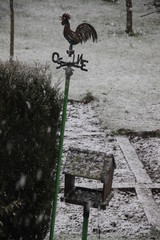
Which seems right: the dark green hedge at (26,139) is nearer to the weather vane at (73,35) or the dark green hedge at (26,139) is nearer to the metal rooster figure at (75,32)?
the weather vane at (73,35)

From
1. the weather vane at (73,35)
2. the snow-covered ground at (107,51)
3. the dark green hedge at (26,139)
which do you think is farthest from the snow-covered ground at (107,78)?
the weather vane at (73,35)

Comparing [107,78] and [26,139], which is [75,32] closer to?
[26,139]

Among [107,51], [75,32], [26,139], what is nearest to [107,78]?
[107,51]

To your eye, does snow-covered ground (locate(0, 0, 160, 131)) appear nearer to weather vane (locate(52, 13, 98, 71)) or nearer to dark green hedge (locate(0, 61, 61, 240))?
dark green hedge (locate(0, 61, 61, 240))

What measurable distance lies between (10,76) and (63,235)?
353 centimetres

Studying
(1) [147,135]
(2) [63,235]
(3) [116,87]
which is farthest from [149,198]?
(3) [116,87]

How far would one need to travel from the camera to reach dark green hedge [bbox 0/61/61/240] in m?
5.32

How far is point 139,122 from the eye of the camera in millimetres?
12672

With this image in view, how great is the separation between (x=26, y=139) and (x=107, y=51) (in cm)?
1520

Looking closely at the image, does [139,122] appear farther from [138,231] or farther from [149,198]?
[138,231]

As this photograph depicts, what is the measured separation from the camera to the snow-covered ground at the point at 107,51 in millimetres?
13781

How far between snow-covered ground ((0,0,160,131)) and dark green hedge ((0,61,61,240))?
6.70m

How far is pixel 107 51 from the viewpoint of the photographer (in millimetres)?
19969

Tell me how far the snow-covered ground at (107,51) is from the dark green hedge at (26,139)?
6699mm
